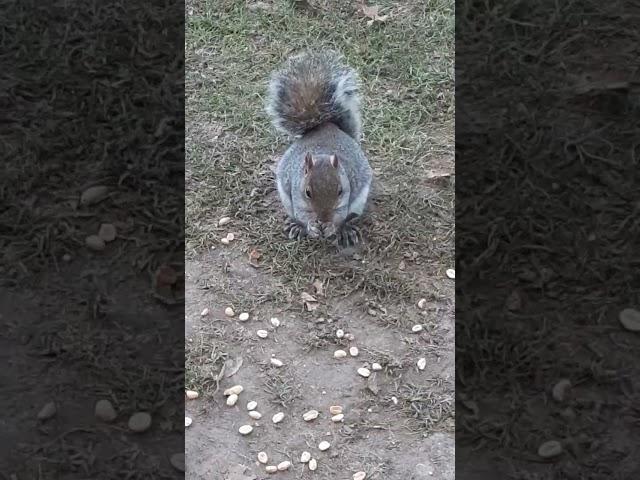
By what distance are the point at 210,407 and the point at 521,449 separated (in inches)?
24.7

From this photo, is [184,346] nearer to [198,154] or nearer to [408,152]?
[198,154]

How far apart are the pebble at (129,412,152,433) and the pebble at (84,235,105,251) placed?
428 mm

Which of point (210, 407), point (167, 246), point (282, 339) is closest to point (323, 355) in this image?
point (282, 339)

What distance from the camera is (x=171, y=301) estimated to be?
5.82ft


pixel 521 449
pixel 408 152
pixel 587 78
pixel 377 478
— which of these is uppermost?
pixel 587 78

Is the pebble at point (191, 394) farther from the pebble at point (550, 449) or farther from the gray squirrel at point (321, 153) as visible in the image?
the pebble at point (550, 449)

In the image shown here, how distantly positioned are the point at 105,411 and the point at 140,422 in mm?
69

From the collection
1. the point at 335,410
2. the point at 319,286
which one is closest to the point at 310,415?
the point at 335,410

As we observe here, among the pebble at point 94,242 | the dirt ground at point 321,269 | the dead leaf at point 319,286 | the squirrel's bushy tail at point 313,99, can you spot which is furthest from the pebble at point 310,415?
the squirrel's bushy tail at point 313,99

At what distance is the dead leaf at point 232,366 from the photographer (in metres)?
1.78

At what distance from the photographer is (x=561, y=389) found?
5.18 ft

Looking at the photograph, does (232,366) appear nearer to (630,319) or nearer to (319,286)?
(319,286)

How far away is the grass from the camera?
2047mm

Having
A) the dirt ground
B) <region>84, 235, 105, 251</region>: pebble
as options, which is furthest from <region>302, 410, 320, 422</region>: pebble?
<region>84, 235, 105, 251</region>: pebble
